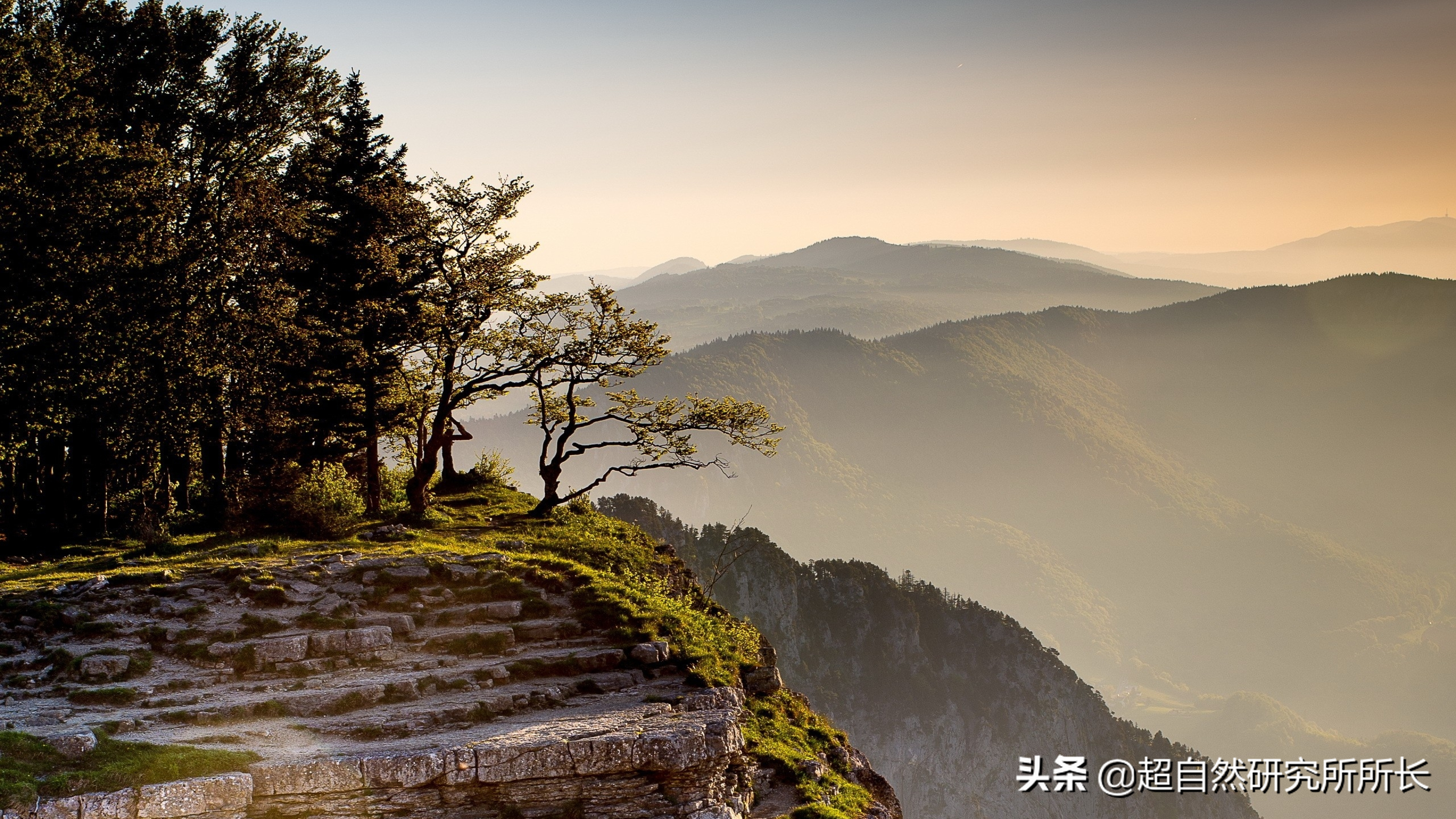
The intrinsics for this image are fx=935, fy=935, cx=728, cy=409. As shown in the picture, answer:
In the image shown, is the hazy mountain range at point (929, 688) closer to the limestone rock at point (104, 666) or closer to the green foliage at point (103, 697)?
the limestone rock at point (104, 666)

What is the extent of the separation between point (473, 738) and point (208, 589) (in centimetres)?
840

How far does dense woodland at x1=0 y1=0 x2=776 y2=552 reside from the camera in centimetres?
2647

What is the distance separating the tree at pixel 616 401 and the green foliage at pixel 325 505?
5611mm

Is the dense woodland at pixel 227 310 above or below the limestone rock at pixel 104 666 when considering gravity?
above

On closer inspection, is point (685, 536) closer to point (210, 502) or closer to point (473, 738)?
point (210, 502)

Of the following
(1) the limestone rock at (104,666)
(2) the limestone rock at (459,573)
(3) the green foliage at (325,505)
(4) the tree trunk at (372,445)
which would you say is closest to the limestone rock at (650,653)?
(2) the limestone rock at (459,573)

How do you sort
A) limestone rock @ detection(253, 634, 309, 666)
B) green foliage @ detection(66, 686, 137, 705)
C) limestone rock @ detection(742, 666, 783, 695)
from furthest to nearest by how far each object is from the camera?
limestone rock @ detection(742, 666, 783, 695), limestone rock @ detection(253, 634, 309, 666), green foliage @ detection(66, 686, 137, 705)

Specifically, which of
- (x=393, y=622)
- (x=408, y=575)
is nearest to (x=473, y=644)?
(x=393, y=622)

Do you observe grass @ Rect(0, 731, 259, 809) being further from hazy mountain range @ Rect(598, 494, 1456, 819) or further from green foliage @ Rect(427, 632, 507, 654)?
hazy mountain range @ Rect(598, 494, 1456, 819)

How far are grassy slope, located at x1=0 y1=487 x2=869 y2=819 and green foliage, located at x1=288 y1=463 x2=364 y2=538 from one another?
152cm

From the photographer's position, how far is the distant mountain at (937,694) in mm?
114812

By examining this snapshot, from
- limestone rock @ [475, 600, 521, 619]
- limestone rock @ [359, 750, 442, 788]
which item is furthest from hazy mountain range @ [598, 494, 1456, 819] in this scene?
limestone rock @ [359, 750, 442, 788]

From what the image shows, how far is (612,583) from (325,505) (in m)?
9.97

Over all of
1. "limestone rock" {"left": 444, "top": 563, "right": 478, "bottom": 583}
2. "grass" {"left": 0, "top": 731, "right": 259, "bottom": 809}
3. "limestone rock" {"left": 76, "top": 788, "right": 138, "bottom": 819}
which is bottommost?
"limestone rock" {"left": 76, "top": 788, "right": 138, "bottom": 819}
